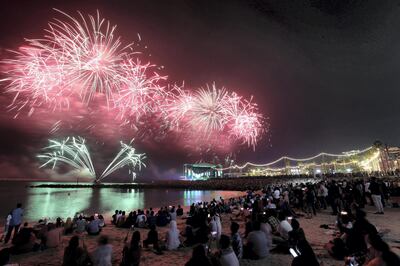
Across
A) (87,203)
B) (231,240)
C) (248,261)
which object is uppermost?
(231,240)

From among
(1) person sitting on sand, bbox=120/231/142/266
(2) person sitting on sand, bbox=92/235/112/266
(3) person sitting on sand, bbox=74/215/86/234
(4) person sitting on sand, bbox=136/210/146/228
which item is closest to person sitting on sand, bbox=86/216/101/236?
(3) person sitting on sand, bbox=74/215/86/234

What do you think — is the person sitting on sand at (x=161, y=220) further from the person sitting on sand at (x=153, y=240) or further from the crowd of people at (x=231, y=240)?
the person sitting on sand at (x=153, y=240)

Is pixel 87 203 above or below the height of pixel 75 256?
below

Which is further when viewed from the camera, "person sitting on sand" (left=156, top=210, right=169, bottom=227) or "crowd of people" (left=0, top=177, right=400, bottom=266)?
"person sitting on sand" (left=156, top=210, right=169, bottom=227)

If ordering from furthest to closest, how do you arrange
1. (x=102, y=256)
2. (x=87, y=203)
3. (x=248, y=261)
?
(x=87, y=203)
(x=248, y=261)
(x=102, y=256)

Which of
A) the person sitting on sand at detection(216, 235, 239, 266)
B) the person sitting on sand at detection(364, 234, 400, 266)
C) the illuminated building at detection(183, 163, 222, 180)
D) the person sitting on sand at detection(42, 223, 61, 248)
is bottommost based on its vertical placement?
the person sitting on sand at detection(42, 223, 61, 248)

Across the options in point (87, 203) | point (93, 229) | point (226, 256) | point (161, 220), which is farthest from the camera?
point (87, 203)

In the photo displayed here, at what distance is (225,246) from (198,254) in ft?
3.00

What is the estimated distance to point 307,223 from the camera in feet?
39.2

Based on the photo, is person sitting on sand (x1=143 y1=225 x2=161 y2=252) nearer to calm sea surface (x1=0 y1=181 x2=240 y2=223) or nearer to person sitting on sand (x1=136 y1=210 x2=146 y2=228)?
person sitting on sand (x1=136 y1=210 x2=146 y2=228)

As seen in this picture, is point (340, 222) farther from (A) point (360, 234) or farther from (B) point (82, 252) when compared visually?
(B) point (82, 252)

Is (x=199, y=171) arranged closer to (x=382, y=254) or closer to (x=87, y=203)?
(x=87, y=203)

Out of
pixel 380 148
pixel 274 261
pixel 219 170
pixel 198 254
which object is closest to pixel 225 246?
pixel 198 254

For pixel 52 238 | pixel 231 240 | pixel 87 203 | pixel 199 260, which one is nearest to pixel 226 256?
pixel 199 260
